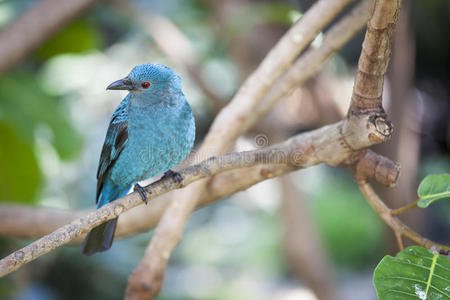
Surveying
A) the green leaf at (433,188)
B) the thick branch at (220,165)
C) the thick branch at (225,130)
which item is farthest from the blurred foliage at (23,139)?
the green leaf at (433,188)

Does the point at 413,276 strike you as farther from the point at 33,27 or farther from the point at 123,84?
the point at 33,27

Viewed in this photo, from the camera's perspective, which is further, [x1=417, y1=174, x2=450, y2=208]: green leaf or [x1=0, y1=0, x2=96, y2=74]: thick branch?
[x1=0, y1=0, x2=96, y2=74]: thick branch

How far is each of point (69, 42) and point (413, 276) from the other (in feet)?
12.5

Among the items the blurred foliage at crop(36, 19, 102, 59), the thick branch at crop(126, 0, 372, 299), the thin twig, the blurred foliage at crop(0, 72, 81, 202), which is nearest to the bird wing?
the thick branch at crop(126, 0, 372, 299)

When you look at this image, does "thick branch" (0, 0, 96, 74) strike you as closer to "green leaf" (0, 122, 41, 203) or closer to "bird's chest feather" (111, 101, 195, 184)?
"green leaf" (0, 122, 41, 203)

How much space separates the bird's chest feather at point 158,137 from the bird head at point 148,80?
129mm

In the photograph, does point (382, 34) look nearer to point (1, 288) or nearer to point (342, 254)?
point (1, 288)

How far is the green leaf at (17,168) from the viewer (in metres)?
4.03

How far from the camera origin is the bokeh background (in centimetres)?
403

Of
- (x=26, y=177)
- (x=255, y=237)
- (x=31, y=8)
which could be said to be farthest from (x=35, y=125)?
(x=255, y=237)

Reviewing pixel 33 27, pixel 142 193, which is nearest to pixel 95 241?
pixel 142 193

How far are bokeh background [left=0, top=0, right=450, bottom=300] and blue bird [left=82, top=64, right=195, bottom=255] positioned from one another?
4.77 feet

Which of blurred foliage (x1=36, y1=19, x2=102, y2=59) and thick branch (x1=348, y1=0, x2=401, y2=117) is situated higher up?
blurred foliage (x1=36, y1=19, x2=102, y2=59)

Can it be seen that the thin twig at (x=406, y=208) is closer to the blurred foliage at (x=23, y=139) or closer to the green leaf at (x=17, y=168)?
the blurred foliage at (x=23, y=139)
